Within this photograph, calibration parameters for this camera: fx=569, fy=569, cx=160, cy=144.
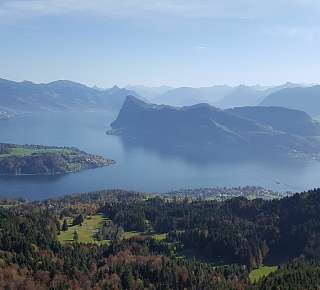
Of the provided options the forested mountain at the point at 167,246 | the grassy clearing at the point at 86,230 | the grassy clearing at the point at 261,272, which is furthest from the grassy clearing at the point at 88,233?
the grassy clearing at the point at 261,272

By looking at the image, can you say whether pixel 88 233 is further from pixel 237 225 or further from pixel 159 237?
pixel 237 225

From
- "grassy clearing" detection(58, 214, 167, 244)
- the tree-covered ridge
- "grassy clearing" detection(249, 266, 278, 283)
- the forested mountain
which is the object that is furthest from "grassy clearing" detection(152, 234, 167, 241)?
"grassy clearing" detection(249, 266, 278, 283)

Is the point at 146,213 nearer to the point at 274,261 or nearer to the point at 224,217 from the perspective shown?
the point at 224,217

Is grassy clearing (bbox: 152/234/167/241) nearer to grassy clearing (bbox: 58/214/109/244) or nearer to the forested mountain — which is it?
the forested mountain

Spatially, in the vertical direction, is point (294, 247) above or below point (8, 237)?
below

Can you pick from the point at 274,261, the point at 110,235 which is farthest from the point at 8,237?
the point at 274,261

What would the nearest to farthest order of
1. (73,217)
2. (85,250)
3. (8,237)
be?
(8,237), (85,250), (73,217)
